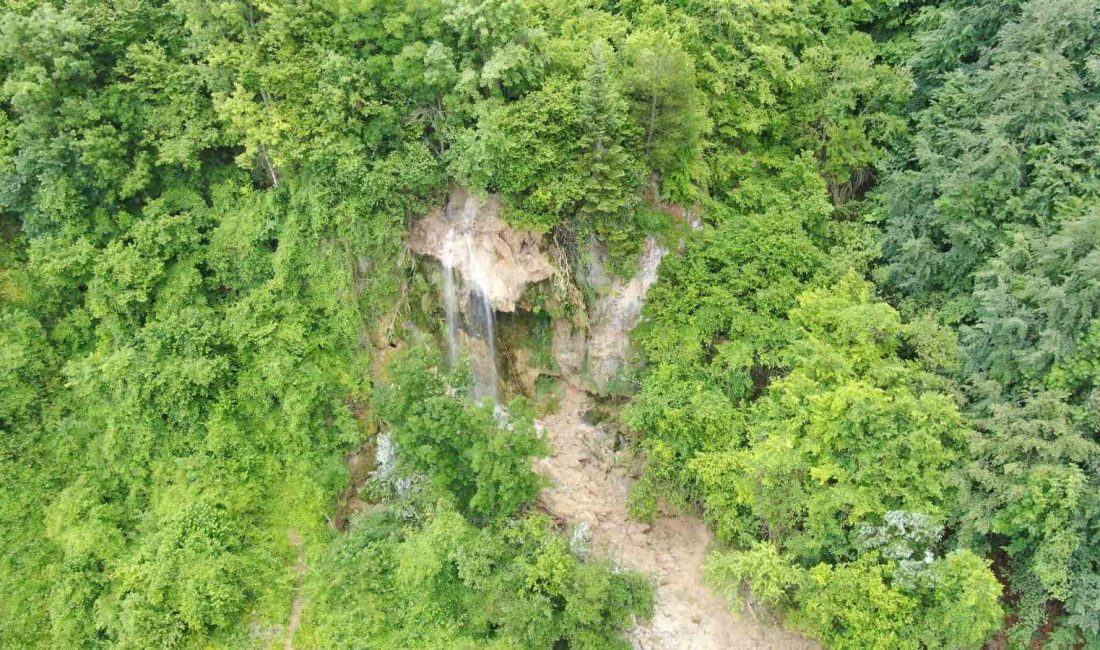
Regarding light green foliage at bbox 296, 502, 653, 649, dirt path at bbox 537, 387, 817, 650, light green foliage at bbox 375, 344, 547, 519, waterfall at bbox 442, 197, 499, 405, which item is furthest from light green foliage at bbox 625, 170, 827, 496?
waterfall at bbox 442, 197, 499, 405

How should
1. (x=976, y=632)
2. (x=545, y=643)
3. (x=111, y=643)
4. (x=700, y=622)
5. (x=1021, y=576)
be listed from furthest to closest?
1. (x=111, y=643)
2. (x=700, y=622)
3. (x=545, y=643)
4. (x=1021, y=576)
5. (x=976, y=632)

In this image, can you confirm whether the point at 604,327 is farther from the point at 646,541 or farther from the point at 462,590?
the point at 462,590

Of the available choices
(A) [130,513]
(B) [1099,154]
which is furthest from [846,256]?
(A) [130,513]

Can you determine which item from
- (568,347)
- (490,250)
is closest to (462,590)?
(568,347)

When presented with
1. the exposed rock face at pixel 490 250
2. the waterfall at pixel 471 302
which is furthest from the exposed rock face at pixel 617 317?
the waterfall at pixel 471 302

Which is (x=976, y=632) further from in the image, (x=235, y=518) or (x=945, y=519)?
(x=235, y=518)

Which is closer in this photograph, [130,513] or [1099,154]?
[1099,154]
